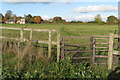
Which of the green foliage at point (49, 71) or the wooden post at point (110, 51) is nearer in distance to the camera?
the green foliage at point (49, 71)

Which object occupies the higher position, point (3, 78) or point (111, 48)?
point (111, 48)

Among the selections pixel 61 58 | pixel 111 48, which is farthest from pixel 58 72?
pixel 111 48

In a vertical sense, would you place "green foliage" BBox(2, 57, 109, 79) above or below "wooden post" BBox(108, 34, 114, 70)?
below

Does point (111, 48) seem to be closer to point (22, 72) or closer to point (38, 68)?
point (38, 68)

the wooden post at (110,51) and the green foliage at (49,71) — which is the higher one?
the wooden post at (110,51)

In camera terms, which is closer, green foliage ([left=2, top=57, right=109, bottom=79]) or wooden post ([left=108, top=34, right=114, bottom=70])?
green foliage ([left=2, top=57, right=109, bottom=79])

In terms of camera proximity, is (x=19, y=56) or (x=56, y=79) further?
(x=19, y=56)

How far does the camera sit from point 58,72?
634cm

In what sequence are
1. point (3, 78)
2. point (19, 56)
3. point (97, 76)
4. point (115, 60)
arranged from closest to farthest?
point (3, 78), point (97, 76), point (19, 56), point (115, 60)

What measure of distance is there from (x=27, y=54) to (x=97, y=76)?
2.84 meters

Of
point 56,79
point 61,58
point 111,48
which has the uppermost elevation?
point 111,48

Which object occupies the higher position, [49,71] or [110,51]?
[110,51]

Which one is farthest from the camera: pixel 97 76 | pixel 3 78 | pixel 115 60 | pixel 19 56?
pixel 115 60

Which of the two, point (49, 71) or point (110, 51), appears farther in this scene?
point (110, 51)
